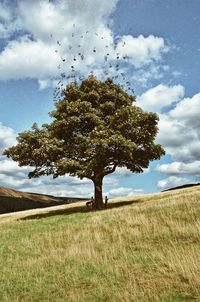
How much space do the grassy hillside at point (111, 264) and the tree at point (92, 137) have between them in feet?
55.5

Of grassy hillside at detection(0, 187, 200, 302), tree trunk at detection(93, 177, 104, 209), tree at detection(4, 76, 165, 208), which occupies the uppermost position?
tree at detection(4, 76, 165, 208)

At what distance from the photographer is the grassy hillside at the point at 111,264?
9.91 meters

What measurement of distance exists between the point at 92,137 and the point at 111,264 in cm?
2408

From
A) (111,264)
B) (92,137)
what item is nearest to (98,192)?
(92,137)

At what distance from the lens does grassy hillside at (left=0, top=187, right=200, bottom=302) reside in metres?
9.91

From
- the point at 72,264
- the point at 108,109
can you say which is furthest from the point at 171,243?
the point at 108,109

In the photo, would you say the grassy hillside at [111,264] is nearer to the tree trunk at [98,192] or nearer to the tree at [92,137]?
the tree at [92,137]

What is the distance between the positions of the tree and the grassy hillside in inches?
666

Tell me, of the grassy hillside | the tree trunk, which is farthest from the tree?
the grassy hillside

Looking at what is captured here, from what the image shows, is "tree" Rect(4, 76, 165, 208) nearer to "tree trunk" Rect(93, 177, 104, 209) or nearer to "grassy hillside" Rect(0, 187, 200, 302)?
"tree trunk" Rect(93, 177, 104, 209)

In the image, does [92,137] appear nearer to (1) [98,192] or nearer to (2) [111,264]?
(1) [98,192]

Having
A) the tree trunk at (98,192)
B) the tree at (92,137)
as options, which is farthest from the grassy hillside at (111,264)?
the tree trunk at (98,192)

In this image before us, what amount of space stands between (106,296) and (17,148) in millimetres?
30310

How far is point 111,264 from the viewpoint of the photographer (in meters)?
12.5
